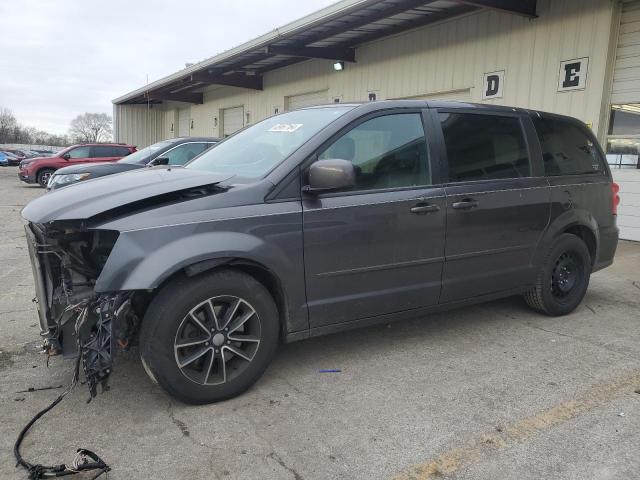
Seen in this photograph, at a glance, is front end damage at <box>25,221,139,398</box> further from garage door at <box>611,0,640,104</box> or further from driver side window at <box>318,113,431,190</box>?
garage door at <box>611,0,640,104</box>

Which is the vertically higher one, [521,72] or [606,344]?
[521,72]

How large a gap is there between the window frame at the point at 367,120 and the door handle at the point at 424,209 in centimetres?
14

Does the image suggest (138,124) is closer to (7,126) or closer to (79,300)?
(79,300)

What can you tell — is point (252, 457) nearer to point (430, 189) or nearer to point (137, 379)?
point (137, 379)

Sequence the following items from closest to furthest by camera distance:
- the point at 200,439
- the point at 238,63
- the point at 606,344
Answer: the point at 200,439 → the point at 606,344 → the point at 238,63

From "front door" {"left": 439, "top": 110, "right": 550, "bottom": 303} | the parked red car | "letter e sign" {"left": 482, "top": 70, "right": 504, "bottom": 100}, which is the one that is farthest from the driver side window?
the parked red car

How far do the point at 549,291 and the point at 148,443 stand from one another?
11.7ft

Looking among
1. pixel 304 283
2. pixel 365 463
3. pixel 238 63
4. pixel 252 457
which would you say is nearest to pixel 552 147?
pixel 304 283

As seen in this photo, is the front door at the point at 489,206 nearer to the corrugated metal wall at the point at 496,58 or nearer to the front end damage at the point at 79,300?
the front end damage at the point at 79,300

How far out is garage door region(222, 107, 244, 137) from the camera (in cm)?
1927

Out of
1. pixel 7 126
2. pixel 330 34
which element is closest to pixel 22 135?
pixel 7 126

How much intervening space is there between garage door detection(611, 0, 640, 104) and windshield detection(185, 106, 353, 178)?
656cm

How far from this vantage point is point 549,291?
4574mm

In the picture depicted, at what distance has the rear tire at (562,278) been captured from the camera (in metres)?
4.51
